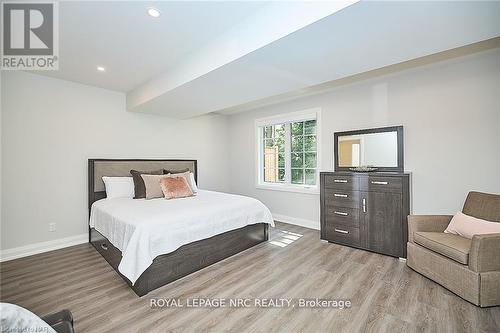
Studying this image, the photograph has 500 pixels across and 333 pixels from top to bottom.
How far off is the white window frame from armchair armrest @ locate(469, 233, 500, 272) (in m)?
2.30

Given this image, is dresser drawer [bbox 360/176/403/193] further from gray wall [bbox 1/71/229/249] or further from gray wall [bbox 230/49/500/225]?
gray wall [bbox 1/71/229/249]

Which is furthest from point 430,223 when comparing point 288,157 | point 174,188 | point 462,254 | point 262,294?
point 174,188

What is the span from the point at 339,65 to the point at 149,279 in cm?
279

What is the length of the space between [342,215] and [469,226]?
1.34 metres

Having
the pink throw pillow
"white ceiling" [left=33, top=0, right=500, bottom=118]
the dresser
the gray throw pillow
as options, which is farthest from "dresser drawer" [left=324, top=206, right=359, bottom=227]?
the gray throw pillow

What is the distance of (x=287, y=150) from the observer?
4609mm

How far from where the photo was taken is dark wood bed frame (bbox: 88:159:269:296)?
221cm

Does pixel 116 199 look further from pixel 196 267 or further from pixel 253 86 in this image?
pixel 253 86

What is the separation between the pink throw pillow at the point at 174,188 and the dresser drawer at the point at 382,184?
2.58 m

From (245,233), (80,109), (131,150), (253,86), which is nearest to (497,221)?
(245,233)

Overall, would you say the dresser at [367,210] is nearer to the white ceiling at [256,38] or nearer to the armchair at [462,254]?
the armchair at [462,254]

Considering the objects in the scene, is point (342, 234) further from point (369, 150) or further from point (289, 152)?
point (289, 152)

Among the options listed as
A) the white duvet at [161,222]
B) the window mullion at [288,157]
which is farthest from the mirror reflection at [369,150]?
the white duvet at [161,222]

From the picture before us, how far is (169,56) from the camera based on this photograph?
2.58 metres
